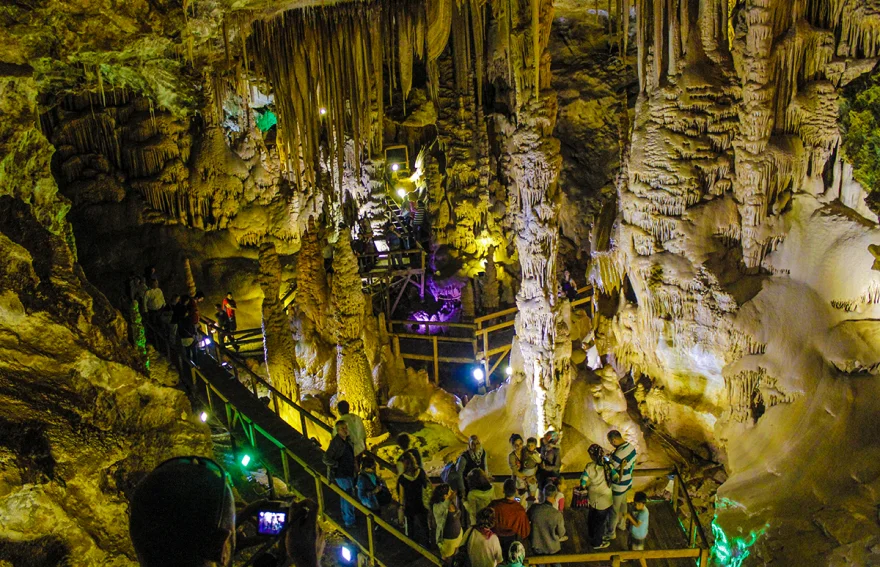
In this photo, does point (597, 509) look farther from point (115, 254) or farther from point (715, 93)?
point (115, 254)

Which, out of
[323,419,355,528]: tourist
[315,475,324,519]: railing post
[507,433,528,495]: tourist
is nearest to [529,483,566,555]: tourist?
[507,433,528,495]: tourist

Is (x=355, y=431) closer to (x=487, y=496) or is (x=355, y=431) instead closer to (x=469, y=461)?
(x=469, y=461)

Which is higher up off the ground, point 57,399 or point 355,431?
point 57,399

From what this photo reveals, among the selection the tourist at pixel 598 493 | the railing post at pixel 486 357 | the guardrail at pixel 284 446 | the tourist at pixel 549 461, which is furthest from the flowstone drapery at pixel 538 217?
the tourist at pixel 598 493

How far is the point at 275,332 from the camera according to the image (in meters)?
10.6

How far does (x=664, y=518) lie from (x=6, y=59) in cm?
666

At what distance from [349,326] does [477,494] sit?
6552 millimetres

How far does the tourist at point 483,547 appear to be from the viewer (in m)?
4.16

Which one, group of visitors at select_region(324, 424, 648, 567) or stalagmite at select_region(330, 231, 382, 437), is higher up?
group of visitors at select_region(324, 424, 648, 567)

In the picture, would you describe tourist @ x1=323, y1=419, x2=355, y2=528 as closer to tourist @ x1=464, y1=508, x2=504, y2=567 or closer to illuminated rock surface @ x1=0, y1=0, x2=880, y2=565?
illuminated rock surface @ x1=0, y1=0, x2=880, y2=565

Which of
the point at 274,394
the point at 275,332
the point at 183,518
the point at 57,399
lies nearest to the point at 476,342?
the point at 275,332

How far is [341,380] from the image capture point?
11398 mm

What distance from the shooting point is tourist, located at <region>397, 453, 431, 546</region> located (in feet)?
16.9

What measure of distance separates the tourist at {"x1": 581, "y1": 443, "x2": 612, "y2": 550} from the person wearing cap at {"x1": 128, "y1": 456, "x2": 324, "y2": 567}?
131 inches
